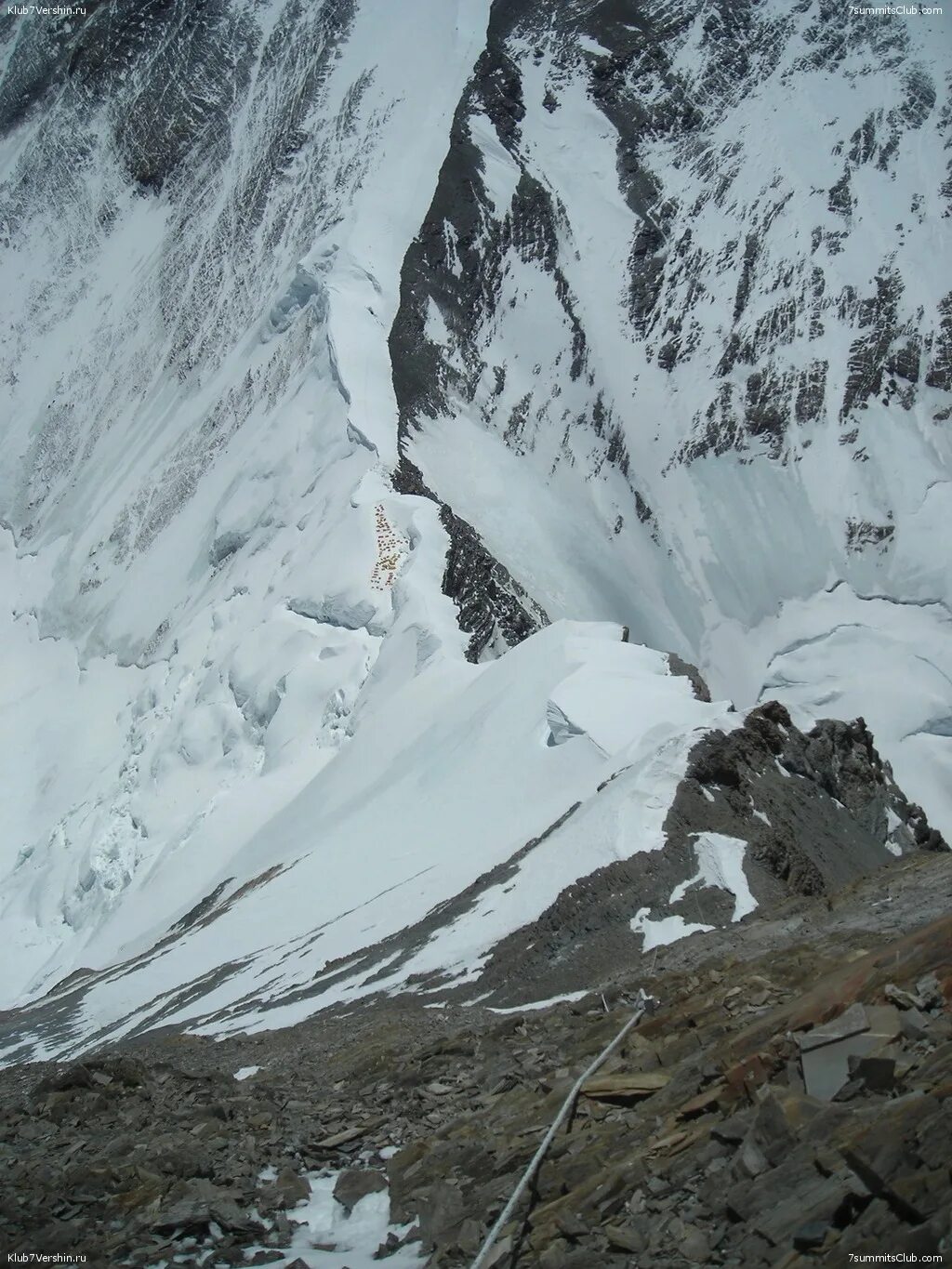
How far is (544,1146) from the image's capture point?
6.93 m

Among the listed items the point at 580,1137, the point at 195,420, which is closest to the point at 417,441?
the point at 195,420

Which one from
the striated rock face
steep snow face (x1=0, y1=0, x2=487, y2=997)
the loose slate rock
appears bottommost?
the striated rock face

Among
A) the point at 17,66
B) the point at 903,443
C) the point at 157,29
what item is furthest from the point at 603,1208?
the point at 17,66

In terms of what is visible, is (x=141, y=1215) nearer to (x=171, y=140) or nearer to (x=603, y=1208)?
(x=603, y=1208)

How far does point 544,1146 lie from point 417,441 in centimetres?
5267

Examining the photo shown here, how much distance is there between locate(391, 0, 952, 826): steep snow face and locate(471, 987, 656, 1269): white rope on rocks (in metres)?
43.7

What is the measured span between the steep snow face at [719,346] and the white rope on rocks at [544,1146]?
43.7 m

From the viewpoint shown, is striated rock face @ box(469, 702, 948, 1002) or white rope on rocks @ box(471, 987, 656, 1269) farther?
striated rock face @ box(469, 702, 948, 1002)

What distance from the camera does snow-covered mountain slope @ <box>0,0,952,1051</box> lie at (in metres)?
31.6

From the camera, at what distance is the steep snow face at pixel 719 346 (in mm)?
61219

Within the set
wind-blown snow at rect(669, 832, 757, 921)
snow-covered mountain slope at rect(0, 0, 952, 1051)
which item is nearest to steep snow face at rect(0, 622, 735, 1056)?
snow-covered mountain slope at rect(0, 0, 952, 1051)

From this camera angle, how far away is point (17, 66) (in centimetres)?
9569

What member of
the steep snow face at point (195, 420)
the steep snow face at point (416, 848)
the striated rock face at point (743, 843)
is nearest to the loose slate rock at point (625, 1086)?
the striated rock face at point (743, 843)

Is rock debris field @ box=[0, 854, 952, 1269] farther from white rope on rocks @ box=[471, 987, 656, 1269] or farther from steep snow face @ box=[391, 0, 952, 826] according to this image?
steep snow face @ box=[391, 0, 952, 826]
